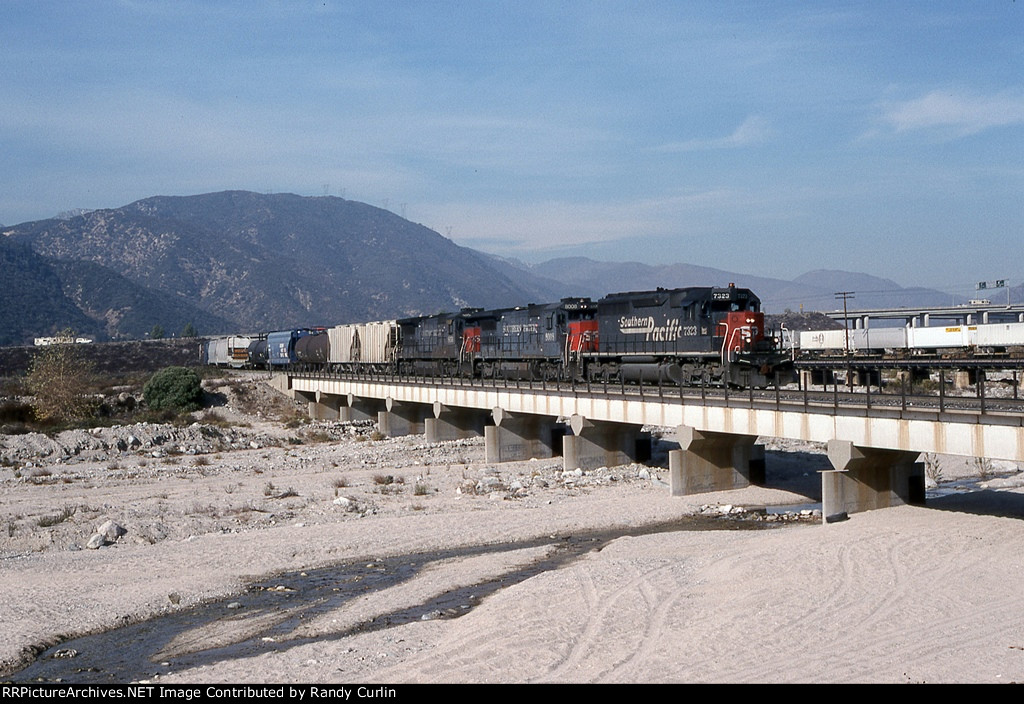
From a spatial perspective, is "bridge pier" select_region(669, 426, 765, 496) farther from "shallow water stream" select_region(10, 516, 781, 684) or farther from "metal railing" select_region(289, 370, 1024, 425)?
"shallow water stream" select_region(10, 516, 781, 684)

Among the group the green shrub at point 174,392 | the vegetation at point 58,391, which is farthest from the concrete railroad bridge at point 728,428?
the vegetation at point 58,391

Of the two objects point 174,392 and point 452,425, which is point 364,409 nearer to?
point 174,392

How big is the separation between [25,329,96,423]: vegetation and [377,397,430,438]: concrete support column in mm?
18300

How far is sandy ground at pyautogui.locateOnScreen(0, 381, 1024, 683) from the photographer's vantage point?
13.4 m

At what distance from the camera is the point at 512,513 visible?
27938 millimetres

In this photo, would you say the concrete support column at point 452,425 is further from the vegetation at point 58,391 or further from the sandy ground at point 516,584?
the vegetation at point 58,391

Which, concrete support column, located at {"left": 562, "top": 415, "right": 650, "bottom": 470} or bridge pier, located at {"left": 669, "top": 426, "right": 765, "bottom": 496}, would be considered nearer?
bridge pier, located at {"left": 669, "top": 426, "right": 765, "bottom": 496}

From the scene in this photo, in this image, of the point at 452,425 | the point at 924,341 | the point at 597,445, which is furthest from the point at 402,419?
the point at 924,341

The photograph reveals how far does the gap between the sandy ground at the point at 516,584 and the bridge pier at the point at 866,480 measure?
577mm

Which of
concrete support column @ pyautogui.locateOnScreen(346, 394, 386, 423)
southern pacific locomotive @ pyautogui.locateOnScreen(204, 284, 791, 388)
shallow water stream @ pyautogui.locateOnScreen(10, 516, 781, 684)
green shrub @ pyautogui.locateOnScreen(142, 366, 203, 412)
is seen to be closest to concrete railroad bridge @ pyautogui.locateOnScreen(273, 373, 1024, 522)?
southern pacific locomotive @ pyautogui.locateOnScreen(204, 284, 791, 388)

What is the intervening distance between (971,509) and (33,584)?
22.4 meters

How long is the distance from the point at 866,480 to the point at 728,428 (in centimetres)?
466

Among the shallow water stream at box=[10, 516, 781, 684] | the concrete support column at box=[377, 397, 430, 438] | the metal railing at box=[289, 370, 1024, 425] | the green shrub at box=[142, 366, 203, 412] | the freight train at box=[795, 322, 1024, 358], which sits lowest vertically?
the shallow water stream at box=[10, 516, 781, 684]

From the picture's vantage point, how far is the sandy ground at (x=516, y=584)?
A: 1341cm
